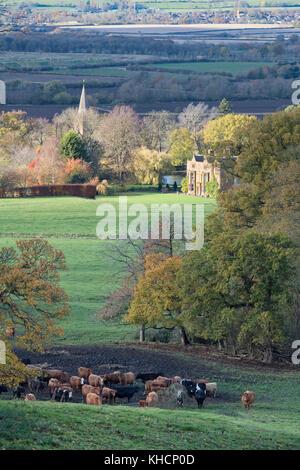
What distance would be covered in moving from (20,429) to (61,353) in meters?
20.9

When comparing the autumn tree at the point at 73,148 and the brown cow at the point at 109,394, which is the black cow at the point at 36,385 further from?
the autumn tree at the point at 73,148

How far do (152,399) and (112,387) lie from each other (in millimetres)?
2683

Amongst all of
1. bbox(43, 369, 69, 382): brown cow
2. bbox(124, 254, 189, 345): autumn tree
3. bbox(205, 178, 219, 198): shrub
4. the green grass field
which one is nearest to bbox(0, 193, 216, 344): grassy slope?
the green grass field

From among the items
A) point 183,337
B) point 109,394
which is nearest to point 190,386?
point 109,394

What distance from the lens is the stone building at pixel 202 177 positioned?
119m

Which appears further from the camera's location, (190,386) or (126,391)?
(190,386)

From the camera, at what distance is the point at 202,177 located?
123m

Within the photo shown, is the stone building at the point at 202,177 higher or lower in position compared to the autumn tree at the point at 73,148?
lower

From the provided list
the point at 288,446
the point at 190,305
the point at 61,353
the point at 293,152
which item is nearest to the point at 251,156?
the point at 293,152

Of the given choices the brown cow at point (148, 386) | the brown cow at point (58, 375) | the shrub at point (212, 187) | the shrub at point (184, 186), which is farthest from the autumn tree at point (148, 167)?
the brown cow at point (148, 386)

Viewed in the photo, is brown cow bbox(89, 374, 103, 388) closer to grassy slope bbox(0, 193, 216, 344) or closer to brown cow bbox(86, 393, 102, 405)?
brown cow bbox(86, 393, 102, 405)

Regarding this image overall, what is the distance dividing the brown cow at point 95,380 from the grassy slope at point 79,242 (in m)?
10.6

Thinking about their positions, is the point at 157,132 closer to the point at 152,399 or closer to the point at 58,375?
the point at 58,375

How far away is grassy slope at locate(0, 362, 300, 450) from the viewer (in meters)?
22.3
